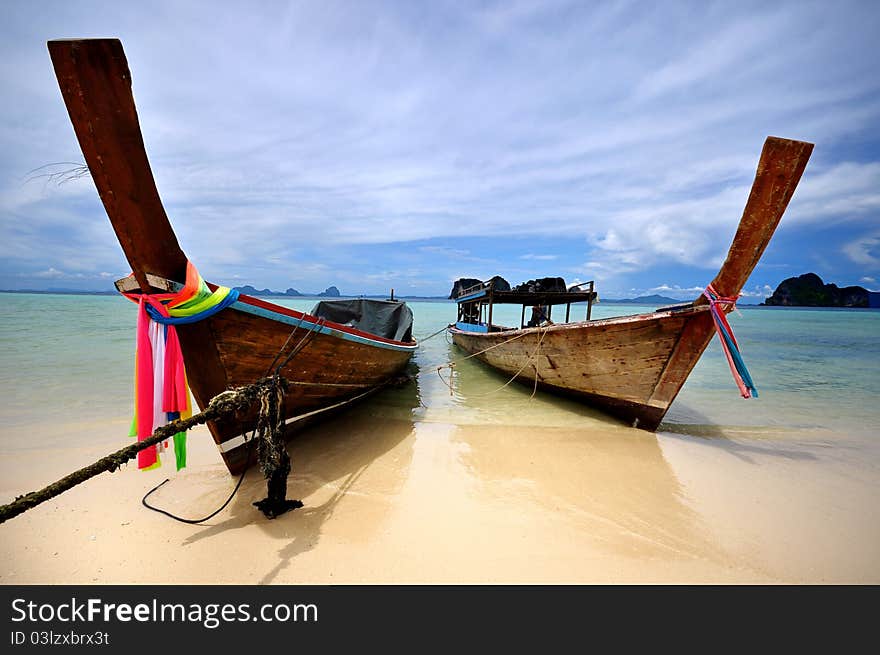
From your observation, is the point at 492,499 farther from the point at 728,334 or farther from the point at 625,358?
the point at 728,334

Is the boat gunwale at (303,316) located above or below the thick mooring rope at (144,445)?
above

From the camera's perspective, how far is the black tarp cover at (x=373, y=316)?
833cm

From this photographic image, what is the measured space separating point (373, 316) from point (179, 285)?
5.93 meters

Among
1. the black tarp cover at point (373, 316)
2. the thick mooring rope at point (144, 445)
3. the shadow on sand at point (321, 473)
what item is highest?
the black tarp cover at point (373, 316)

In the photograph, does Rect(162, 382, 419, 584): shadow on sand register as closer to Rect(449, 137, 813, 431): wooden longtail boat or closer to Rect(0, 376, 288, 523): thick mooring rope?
Rect(0, 376, 288, 523): thick mooring rope

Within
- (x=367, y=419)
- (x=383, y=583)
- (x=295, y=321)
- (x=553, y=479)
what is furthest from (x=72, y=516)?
(x=553, y=479)

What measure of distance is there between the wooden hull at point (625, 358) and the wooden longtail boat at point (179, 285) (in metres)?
3.64

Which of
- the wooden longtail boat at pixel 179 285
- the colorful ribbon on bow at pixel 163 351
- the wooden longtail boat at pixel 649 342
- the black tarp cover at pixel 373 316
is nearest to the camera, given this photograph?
the wooden longtail boat at pixel 179 285

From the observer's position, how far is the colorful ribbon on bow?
9.32ft

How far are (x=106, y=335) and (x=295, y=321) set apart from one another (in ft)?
63.3

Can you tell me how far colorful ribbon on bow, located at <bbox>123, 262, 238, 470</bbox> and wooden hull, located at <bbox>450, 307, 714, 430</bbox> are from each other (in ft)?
17.8

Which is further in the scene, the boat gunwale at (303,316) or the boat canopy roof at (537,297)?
the boat canopy roof at (537,297)

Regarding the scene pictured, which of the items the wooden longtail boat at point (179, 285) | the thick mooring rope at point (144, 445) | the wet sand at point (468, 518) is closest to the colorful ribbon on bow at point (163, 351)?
the wooden longtail boat at point (179, 285)

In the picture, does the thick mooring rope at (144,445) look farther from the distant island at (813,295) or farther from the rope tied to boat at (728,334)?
the distant island at (813,295)
